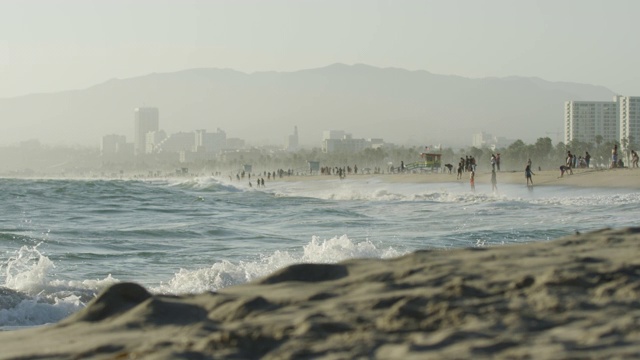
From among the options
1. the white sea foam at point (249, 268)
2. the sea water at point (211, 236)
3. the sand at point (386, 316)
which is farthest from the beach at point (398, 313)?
the white sea foam at point (249, 268)

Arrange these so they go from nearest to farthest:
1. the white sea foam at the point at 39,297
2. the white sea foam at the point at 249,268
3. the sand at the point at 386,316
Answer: the sand at the point at 386,316, the white sea foam at the point at 39,297, the white sea foam at the point at 249,268

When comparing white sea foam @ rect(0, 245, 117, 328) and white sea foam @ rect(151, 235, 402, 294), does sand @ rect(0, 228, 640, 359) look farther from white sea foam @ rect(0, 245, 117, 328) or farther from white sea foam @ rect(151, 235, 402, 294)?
white sea foam @ rect(151, 235, 402, 294)

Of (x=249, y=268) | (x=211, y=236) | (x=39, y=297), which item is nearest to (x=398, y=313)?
(x=39, y=297)

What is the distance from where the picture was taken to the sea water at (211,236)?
43.4ft

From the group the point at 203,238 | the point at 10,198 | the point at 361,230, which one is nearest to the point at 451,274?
the point at 203,238

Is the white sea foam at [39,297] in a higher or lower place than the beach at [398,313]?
lower

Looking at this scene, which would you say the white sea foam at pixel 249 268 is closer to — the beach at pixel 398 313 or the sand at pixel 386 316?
the beach at pixel 398 313

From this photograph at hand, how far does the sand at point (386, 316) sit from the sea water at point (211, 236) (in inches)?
70.0

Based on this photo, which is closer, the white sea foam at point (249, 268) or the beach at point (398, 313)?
the beach at point (398, 313)

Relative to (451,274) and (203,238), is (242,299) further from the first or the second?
(203,238)

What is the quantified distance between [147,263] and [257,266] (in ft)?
8.93

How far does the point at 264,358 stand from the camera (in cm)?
398

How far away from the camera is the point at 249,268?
49.0ft

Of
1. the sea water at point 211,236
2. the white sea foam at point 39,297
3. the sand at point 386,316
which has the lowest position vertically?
the sea water at point 211,236
